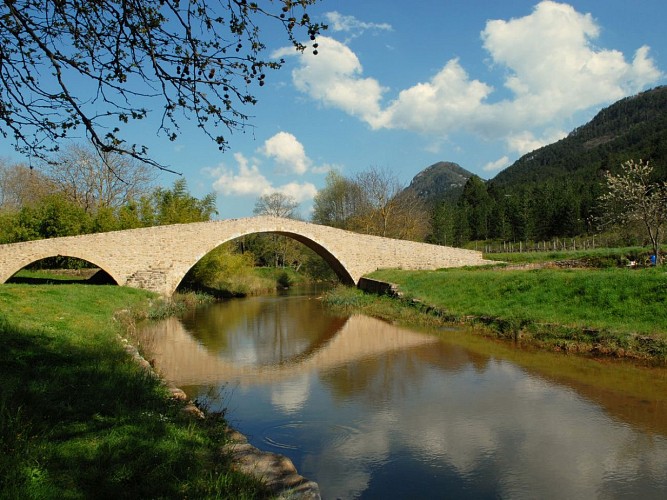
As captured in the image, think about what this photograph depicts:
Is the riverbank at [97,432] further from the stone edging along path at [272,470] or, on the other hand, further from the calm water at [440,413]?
the calm water at [440,413]

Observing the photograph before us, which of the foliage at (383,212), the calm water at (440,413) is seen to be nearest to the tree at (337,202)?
→ the foliage at (383,212)

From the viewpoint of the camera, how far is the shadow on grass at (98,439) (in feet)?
10.7

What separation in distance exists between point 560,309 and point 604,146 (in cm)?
8635

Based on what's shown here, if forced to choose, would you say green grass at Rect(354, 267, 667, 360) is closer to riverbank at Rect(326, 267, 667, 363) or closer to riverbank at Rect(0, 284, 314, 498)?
riverbank at Rect(326, 267, 667, 363)

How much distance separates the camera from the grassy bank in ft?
10.8

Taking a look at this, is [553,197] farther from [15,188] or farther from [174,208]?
[15,188]

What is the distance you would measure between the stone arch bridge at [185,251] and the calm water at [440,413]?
942 centimetres

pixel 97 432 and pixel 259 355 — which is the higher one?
pixel 97 432

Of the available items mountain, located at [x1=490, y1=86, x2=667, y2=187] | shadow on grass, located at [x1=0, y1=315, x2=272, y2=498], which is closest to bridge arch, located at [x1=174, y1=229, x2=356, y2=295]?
shadow on grass, located at [x1=0, y1=315, x2=272, y2=498]

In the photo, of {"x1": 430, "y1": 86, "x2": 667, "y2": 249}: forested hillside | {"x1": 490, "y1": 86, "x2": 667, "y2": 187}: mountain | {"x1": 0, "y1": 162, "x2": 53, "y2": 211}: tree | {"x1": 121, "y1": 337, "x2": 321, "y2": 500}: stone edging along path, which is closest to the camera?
{"x1": 121, "y1": 337, "x2": 321, "y2": 500}: stone edging along path

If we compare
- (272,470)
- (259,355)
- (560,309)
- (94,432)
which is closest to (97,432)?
(94,432)

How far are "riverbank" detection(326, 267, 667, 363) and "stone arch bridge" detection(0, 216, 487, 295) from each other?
25.1 ft

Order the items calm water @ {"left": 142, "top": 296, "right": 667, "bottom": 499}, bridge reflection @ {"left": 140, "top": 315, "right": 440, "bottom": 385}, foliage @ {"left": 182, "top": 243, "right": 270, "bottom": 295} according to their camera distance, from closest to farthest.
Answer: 1. calm water @ {"left": 142, "top": 296, "right": 667, "bottom": 499}
2. bridge reflection @ {"left": 140, "top": 315, "right": 440, "bottom": 385}
3. foliage @ {"left": 182, "top": 243, "right": 270, "bottom": 295}

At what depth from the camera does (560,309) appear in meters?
11.9
